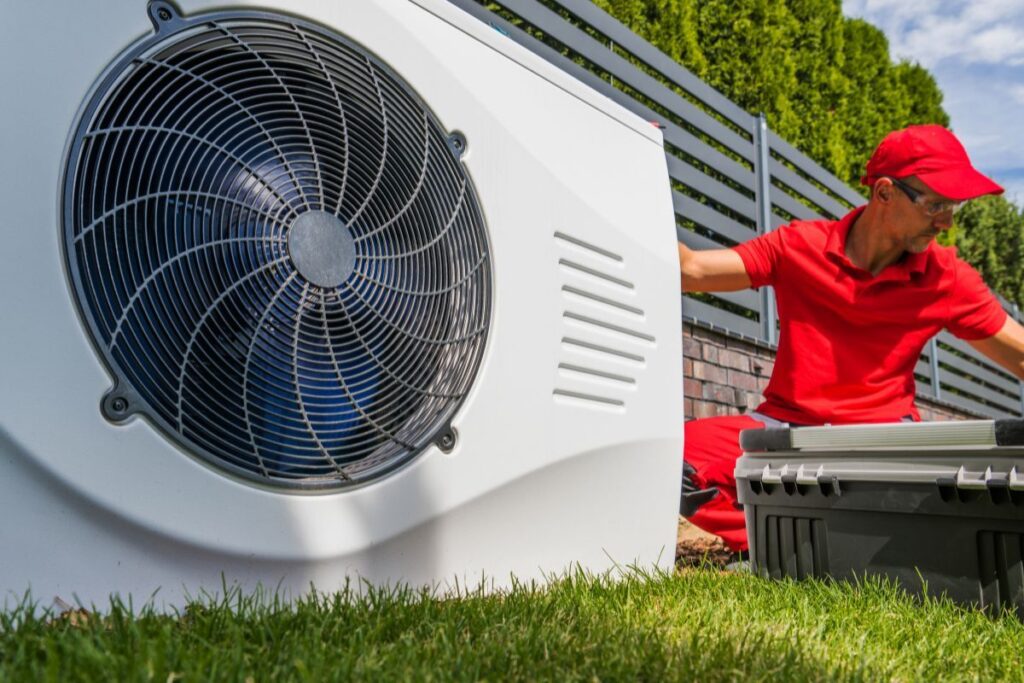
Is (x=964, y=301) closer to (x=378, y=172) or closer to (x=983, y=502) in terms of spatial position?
(x=983, y=502)

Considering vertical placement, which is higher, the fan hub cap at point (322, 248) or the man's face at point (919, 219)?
the man's face at point (919, 219)

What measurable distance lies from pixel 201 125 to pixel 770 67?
5719 millimetres

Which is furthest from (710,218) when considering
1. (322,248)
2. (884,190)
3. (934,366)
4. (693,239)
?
(934,366)

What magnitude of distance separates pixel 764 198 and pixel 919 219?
3.28m

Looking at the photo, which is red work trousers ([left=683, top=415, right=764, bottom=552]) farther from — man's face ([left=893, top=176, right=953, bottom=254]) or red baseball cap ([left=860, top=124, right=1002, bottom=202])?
red baseball cap ([left=860, top=124, right=1002, bottom=202])

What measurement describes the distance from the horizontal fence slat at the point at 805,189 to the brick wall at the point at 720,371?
61.4 inches

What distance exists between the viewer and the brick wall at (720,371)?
4301 millimetres

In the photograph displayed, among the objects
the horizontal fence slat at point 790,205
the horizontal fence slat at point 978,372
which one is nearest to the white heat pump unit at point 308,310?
the horizontal fence slat at point 790,205

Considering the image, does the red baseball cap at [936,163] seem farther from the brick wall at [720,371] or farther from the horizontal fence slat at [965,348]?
the horizontal fence slat at [965,348]

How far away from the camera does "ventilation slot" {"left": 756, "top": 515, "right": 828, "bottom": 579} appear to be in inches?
74.8

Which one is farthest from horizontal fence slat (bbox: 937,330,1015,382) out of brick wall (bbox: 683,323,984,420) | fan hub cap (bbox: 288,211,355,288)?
fan hub cap (bbox: 288,211,355,288)

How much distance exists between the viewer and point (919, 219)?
8.79 feet

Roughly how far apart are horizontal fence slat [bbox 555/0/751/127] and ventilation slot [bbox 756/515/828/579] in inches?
118

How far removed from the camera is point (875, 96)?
8.49 m
